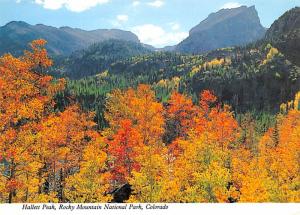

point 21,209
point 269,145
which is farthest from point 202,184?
point 269,145

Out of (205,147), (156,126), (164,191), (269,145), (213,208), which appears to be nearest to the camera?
(213,208)

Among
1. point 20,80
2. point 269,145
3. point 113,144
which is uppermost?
point 20,80

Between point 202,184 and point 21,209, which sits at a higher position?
point 21,209

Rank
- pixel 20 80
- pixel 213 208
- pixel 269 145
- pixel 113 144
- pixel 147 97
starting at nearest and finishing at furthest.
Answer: pixel 213 208, pixel 20 80, pixel 113 144, pixel 147 97, pixel 269 145

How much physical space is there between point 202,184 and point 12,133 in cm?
1518

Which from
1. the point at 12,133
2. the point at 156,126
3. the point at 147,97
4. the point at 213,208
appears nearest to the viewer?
the point at 213,208

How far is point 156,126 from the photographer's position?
52.8 m

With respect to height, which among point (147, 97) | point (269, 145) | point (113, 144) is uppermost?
point (147, 97)

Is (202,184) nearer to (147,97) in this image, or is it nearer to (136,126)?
(136,126)

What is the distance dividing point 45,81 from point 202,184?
47.4 feet

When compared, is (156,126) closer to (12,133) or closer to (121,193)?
(121,193)

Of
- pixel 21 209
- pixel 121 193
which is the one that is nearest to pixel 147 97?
pixel 121 193

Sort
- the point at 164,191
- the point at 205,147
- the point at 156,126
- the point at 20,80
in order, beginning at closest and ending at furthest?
the point at 20,80 → the point at 164,191 → the point at 205,147 → the point at 156,126

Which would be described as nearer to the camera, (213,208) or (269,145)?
(213,208)
